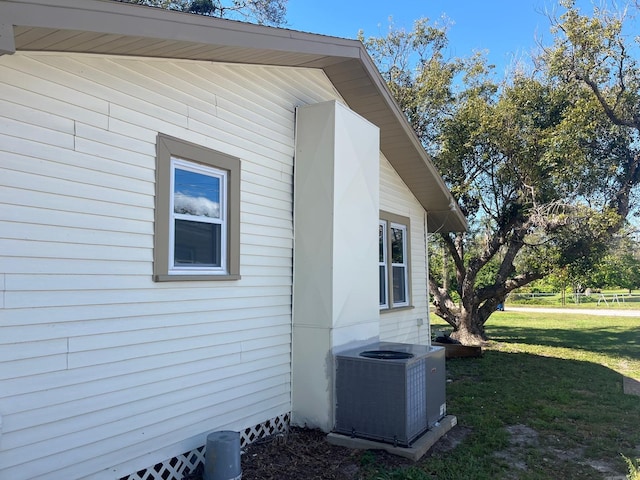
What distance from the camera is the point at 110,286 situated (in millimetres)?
3789

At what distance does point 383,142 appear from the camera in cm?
812

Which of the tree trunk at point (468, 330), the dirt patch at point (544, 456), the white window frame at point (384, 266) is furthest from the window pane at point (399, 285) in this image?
the tree trunk at point (468, 330)

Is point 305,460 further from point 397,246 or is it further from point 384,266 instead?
point 397,246

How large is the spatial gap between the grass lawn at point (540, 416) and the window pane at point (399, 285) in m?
1.78

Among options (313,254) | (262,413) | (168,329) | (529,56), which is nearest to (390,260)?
(313,254)

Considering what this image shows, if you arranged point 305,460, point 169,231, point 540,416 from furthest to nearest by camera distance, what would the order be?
point 540,416 → point 305,460 → point 169,231

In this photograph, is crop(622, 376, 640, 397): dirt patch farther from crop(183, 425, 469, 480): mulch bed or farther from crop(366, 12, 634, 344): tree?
crop(183, 425, 469, 480): mulch bed

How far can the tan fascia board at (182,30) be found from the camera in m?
2.86

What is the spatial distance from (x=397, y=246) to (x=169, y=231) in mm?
5773

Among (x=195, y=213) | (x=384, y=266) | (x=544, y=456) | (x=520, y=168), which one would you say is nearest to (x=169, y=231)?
(x=195, y=213)

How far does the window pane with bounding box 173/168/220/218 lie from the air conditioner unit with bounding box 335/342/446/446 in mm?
2259

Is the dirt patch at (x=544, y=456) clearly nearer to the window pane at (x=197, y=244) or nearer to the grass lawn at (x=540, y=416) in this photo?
the grass lawn at (x=540, y=416)

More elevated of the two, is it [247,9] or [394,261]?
[247,9]

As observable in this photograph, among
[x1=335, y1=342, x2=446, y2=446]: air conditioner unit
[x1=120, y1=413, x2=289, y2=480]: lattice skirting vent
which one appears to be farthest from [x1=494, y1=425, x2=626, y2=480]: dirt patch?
[x1=120, y1=413, x2=289, y2=480]: lattice skirting vent
